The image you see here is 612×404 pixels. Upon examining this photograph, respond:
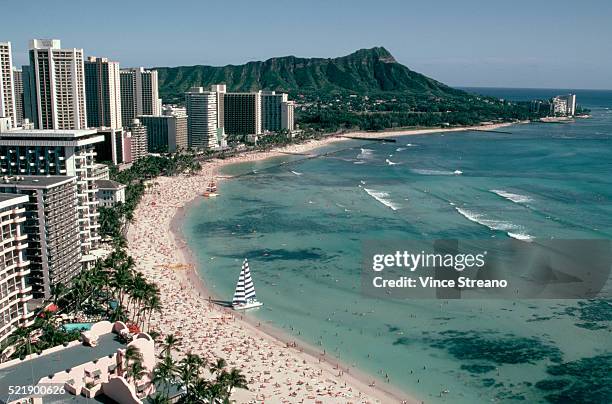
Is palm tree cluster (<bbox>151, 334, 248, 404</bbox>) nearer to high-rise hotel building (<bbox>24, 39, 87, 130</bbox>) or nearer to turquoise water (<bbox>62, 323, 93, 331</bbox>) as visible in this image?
turquoise water (<bbox>62, 323, 93, 331</bbox>)

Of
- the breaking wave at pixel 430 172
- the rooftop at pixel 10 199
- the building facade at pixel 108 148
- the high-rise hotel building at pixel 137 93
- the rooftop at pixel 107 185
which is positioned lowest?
the breaking wave at pixel 430 172

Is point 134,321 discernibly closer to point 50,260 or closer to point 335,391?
point 50,260

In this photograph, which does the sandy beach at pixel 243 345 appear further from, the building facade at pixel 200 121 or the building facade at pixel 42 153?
the building facade at pixel 200 121

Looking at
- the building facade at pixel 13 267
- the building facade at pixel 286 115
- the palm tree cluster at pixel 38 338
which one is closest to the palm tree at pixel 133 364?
the palm tree cluster at pixel 38 338

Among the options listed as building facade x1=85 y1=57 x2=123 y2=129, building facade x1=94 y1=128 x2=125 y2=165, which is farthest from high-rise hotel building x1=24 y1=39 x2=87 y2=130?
building facade x1=85 y1=57 x2=123 y2=129

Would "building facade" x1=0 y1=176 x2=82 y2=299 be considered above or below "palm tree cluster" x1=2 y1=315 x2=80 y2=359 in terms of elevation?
above

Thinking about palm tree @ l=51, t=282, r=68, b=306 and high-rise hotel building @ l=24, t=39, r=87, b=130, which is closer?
palm tree @ l=51, t=282, r=68, b=306

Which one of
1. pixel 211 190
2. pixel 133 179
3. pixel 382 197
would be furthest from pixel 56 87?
pixel 382 197
